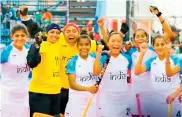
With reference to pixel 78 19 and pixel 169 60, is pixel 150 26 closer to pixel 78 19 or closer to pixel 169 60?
pixel 169 60

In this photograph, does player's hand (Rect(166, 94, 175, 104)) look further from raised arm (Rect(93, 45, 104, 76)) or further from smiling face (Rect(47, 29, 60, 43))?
smiling face (Rect(47, 29, 60, 43))

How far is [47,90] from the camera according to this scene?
4.80 meters

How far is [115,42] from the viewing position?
481cm

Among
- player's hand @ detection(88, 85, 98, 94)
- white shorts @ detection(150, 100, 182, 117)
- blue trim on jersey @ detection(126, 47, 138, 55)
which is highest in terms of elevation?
blue trim on jersey @ detection(126, 47, 138, 55)

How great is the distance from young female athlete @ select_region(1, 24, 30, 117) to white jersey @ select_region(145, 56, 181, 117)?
1.38m

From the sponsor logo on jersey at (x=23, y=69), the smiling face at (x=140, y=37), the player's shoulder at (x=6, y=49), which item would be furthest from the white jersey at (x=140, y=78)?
the player's shoulder at (x=6, y=49)

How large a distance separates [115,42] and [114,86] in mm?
493

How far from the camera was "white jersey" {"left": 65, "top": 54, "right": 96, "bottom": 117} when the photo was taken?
4.87 metres

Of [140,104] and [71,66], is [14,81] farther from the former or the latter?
[140,104]

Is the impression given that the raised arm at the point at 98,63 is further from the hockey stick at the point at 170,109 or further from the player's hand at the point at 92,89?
the hockey stick at the point at 170,109

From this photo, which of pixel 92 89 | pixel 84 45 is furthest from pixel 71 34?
pixel 92 89

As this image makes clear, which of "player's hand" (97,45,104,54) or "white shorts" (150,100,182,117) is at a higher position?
"player's hand" (97,45,104,54)

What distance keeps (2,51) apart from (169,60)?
1812mm

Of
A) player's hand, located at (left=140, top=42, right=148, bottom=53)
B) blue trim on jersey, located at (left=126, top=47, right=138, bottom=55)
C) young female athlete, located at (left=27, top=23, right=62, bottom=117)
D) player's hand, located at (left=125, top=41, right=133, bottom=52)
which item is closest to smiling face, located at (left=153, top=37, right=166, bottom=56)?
player's hand, located at (left=140, top=42, right=148, bottom=53)
